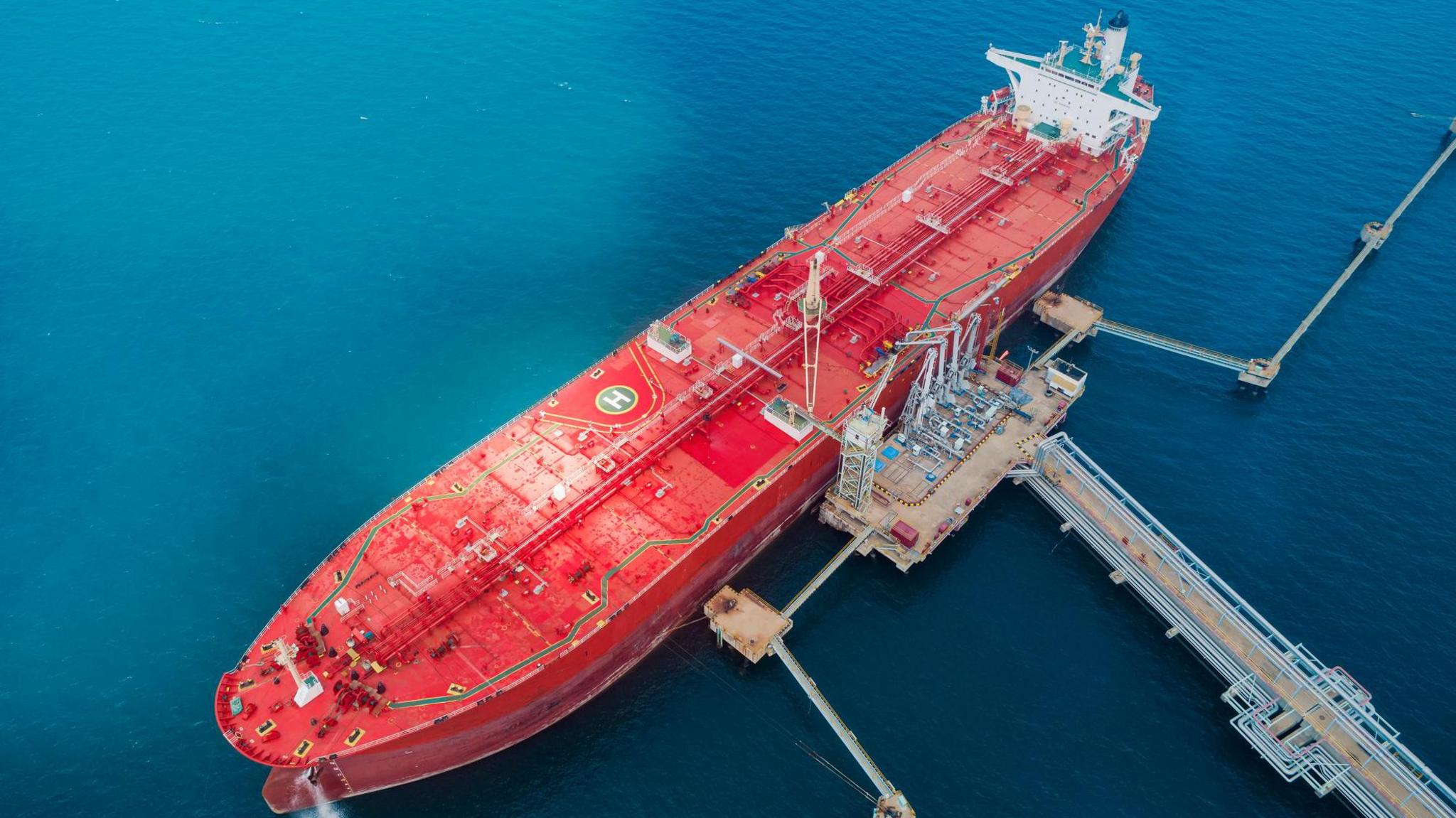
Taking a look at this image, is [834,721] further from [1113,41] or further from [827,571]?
[1113,41]

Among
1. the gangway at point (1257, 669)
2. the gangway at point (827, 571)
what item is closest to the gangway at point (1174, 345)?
the gangway at point (1257, 669)

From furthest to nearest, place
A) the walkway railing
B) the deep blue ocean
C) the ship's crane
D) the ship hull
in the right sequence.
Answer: the ship's crane < the deep blue ocean < the walkway railing < the ship hull

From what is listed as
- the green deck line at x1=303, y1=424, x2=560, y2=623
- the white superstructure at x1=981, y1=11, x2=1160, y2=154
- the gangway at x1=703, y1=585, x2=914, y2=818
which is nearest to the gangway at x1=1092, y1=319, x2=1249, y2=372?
the white superstructure at x1=981, y1=11, x2=1160, y2=154

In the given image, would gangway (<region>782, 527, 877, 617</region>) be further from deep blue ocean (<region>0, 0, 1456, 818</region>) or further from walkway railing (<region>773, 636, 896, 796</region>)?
walkway railing (<region>773, 636, 896, 796</region>)

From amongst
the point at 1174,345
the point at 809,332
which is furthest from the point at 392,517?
the point at 1174,345

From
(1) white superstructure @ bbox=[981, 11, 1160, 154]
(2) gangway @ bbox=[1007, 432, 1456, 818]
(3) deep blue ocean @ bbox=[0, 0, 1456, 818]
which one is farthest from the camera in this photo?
(1) white superstructure @ bbox=[981, 11, 1160, 154]

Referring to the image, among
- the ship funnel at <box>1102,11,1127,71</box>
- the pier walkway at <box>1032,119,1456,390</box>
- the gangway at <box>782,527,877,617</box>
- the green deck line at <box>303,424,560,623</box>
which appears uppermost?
the ship funnel at <box>1102,11,1127,71</box>

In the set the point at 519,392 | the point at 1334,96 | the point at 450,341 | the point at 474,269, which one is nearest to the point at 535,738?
the point at 519,392

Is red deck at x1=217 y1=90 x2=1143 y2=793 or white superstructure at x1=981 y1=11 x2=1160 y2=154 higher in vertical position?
white superstructure at x1=981 y1=11 x2=1160 y2=154
